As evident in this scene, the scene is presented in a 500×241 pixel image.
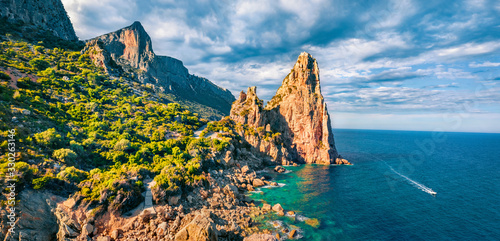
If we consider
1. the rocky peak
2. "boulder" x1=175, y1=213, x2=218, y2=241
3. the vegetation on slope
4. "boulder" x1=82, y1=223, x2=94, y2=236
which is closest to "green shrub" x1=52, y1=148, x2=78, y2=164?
the vegetation on slope

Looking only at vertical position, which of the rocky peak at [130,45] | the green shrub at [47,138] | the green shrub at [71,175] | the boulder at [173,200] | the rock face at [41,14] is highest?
the rocky peak at [130,45]

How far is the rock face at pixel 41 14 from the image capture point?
80.5 m

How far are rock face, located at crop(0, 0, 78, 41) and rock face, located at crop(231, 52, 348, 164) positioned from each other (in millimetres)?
94954

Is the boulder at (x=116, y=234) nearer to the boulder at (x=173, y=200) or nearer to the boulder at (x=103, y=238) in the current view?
the boulder at (x=103, y=238)

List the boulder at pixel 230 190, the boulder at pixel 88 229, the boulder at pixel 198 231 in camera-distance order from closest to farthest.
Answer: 1. the boulder at pixel 198 231
2. the boulder at pixel 88 229
3. the boulder at pixel 230 190

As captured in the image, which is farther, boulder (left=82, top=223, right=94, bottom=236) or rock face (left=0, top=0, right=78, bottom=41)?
rock face (left=0, top=0, right=78, bottom=41)

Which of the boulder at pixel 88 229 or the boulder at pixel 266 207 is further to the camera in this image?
the boulder at pixel 266 207

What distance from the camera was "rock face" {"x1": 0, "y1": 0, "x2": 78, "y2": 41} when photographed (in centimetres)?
8046

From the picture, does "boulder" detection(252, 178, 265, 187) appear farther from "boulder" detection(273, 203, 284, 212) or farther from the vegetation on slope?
"boulder" detection(273, 203, 284, 212)

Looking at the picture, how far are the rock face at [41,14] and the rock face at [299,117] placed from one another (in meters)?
95.0

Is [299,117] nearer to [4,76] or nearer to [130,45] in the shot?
[4,76]

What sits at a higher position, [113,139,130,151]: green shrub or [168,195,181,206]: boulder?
[113,139,130,151]: green shrub

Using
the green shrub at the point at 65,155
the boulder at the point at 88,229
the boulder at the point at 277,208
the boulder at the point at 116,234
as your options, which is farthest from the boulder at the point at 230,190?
the green shrub at the point at 65,155

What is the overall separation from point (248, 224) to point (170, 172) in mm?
17862
